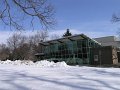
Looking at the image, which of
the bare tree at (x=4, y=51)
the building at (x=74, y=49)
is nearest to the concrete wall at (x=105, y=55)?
the building at (x=74, y=49)

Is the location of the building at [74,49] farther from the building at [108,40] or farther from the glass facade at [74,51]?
the building at [108,40]

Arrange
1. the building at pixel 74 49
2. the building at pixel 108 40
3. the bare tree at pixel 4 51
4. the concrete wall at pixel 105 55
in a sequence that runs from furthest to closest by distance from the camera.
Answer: the bare tree at pixel 4 51 < the building at pixel 108 40 < the building at pixel 74 49 < the concrete wall at pixel 105 55

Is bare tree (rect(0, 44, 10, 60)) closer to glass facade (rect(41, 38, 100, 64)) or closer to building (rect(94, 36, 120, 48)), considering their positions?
building (rect(94, 36, 120, 48))

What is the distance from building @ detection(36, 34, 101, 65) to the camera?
56.1 meters

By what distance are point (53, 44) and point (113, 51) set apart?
15.6 m

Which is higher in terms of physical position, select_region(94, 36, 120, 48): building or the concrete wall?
select_region(94, 36, 120, 48): building

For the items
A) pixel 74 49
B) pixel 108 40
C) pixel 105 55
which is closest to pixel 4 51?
pixel 108 40

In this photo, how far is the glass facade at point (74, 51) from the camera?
56.1 metres

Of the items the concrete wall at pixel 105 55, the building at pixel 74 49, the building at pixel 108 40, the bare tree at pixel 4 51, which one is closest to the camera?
the concrete wall at pixel 105 55

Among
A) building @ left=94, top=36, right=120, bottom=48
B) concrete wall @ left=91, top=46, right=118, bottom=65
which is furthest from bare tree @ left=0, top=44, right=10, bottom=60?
concrete wall @ left=91, top=46, right=118, bottom=65

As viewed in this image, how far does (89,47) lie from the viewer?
184 ft

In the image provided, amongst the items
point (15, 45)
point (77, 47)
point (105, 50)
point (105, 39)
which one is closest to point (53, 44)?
point (77, 47)

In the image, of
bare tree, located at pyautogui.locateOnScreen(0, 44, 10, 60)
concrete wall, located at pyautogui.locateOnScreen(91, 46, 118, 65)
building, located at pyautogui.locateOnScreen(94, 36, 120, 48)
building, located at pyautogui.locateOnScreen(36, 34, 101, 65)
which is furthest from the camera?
bare tree, located at pyautogui.locateOnScreen(0, 44, 10, 60)

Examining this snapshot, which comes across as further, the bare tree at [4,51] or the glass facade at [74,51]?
the bare tree at [4,51]
